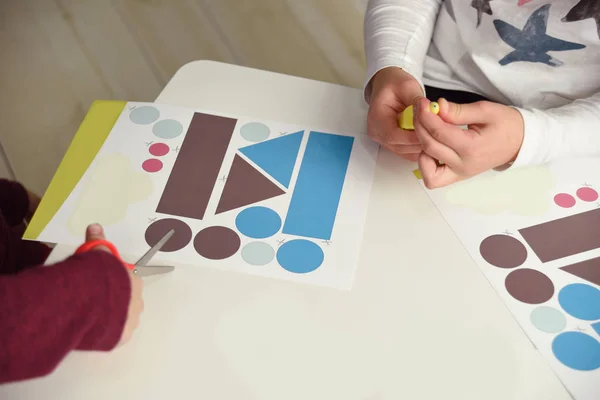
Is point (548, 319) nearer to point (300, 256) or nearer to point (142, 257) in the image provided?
point (300, 256)

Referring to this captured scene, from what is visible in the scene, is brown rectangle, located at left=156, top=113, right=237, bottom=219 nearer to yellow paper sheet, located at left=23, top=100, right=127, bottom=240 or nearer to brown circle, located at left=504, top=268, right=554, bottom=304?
yellow paper sheet, located at left=23, top=100, right=127, bottom=240

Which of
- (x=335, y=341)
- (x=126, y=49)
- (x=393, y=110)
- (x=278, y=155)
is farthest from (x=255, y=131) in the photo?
(x=126, y=49)

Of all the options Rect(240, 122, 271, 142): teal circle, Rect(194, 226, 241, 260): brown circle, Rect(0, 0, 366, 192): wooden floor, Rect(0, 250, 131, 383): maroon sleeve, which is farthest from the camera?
Rect(0, 0, 366, 192): wooden floor

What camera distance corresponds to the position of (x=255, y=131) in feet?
2.22

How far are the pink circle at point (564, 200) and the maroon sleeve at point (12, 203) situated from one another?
0.70m

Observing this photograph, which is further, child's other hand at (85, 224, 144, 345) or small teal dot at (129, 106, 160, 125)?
small teal dot at (129, 106, 160, 125)

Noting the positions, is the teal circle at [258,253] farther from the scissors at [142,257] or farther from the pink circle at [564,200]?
the pink circle at [564,200]

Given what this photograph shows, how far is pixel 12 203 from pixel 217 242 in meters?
0.41

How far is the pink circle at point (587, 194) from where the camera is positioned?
611mm

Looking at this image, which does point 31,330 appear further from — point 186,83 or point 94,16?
point 94,16

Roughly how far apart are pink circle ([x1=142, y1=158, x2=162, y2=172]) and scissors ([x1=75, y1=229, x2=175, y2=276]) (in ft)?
0.33

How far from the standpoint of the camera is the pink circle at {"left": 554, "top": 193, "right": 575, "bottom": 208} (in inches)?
23.8

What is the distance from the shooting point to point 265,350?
50 centimetres

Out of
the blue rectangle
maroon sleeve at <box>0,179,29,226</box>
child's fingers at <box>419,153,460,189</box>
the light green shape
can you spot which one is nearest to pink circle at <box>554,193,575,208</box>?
the light green shape
